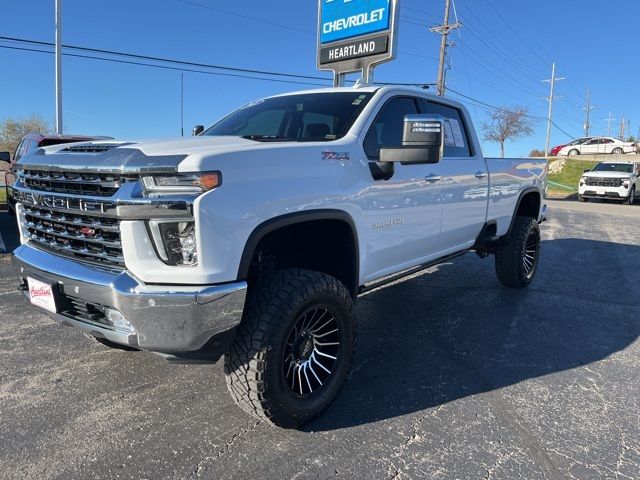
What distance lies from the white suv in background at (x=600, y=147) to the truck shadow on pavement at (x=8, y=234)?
1653 inches

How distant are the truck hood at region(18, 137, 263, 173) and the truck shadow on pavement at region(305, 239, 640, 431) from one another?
1.64m

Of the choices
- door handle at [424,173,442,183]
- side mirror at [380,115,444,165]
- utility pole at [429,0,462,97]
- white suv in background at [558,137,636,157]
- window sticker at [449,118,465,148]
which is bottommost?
door handle at [424,173,442,183]

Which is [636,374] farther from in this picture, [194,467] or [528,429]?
[194,467]

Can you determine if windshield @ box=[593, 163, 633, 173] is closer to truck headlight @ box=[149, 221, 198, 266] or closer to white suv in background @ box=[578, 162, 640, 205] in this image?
white suv in background @ box=[578, 162, 640, 205]

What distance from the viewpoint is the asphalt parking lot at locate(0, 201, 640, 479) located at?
250cm

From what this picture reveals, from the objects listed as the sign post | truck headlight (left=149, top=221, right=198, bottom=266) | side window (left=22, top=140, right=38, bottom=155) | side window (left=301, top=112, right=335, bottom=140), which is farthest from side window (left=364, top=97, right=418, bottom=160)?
side window (left=22, top=140, right=38, bottom=155)

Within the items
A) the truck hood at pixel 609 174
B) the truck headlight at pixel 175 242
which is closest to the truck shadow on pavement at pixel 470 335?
the truck headlight at pixel 175 242

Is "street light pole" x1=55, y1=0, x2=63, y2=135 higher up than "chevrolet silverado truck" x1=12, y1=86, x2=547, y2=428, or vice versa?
"street light pole" x1=55, y1=0, x2=63, y2=135

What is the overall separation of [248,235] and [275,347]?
60cm

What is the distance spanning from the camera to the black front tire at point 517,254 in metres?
5.73

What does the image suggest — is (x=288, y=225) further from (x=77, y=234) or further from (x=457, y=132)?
(x=457, y=132)

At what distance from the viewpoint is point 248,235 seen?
2.42 metres

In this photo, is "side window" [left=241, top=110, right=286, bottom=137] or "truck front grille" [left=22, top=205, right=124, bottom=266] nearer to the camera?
"truck front grille" [left=22, top=205, right=124, bottom=266]

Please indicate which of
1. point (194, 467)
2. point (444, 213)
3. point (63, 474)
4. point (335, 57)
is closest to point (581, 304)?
point (444, 213)
